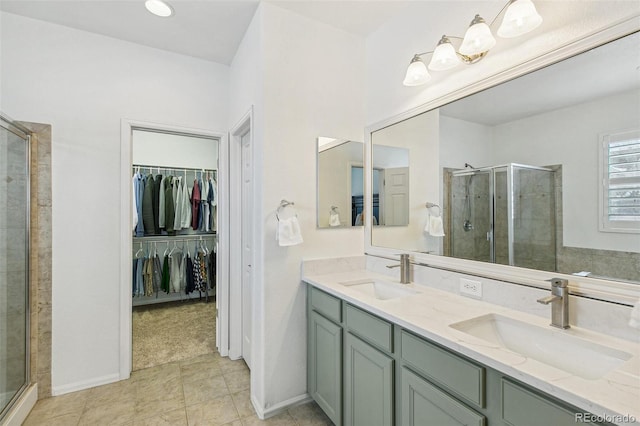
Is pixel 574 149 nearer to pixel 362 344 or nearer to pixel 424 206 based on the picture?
pixel 424 206

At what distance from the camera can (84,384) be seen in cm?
224

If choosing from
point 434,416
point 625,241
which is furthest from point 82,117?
point 625,241

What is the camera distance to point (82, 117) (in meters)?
2.26

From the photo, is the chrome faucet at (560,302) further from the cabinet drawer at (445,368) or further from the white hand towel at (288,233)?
the white hand towel at (288,233)

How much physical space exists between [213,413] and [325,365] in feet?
2.78

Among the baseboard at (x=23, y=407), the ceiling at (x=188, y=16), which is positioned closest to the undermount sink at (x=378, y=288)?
the ceiling at (x=188, y=16)

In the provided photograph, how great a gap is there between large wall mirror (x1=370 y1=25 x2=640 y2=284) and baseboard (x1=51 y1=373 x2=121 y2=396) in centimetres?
258

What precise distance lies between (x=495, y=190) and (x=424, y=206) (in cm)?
46

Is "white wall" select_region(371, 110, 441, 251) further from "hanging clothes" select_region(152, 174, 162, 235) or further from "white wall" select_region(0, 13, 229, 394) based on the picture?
"hanging clothes" select_region(152, 174, 162, 235)

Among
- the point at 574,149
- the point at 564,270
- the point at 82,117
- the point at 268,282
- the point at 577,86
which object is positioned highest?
the point at 82,117

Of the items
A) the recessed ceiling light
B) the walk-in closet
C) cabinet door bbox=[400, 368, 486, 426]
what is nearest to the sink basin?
cabinet door bbox=[400, 368, 486, 426]

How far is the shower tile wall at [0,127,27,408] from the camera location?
1869 mm

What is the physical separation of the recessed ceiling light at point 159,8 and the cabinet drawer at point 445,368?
2.45 meters

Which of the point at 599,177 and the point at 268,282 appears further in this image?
the point at 268,282
